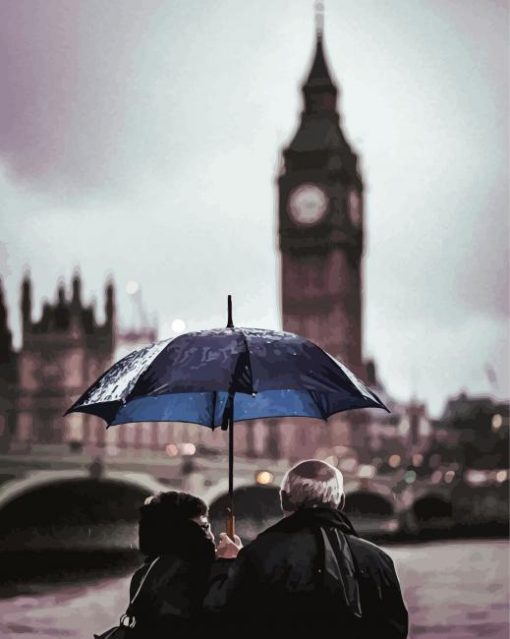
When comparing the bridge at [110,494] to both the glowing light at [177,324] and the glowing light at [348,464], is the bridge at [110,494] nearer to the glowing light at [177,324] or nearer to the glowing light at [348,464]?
the glowing light at [348,464]

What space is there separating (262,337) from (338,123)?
2848 centimetres

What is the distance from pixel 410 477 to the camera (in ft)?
70.3

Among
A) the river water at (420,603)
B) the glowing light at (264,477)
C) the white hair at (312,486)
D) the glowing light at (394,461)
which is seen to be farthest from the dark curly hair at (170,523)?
the glowing light at (394,461)

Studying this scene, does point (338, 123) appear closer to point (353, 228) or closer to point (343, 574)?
point (353, 228)

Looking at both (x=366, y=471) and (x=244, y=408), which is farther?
(x=366, y=471)

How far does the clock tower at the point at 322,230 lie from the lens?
90.0 feet

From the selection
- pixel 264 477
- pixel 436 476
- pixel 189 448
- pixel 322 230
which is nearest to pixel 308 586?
pixel 264 477

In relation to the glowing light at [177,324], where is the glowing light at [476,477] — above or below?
below

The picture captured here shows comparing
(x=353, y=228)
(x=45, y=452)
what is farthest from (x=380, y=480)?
(x=353, y=228)

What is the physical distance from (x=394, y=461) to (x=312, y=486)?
22.4 metres

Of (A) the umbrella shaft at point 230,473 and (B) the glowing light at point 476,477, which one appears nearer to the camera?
(A) the umbrella shaft at point 230,473

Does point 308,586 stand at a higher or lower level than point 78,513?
higher

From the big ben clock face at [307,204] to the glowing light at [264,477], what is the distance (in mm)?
11240

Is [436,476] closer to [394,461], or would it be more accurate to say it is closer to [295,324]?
[394,461]
